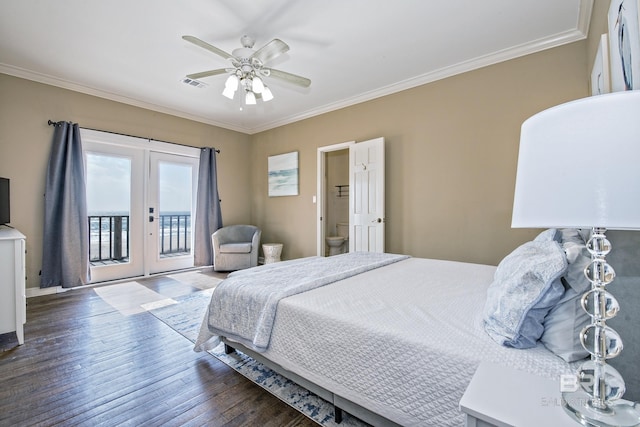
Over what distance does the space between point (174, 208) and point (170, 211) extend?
83 mm

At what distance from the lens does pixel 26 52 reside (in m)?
3.04

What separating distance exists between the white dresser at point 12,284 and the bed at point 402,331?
161 centimetres

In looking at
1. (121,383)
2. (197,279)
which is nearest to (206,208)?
(197,279)

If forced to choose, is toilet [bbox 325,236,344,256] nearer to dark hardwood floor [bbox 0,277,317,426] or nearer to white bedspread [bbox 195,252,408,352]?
white bedspread [bbox 195,252,408,352]

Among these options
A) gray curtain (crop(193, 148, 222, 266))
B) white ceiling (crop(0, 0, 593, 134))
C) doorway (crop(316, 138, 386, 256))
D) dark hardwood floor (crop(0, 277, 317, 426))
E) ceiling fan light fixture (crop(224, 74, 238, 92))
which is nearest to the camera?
dark hardwood floor (crop(0, 277, 317, 426))

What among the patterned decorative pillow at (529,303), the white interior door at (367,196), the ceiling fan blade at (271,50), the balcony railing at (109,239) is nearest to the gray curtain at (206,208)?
the balcony railing at (109,239)

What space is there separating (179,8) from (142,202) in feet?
10.1

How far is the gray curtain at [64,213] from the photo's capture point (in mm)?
3623

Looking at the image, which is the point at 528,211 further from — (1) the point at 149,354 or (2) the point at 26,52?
(2) the point at 26,52

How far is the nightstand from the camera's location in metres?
0.69

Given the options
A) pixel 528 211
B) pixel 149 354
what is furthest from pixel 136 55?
pixel 528 211

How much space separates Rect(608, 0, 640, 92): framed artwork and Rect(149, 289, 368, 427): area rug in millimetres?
2031

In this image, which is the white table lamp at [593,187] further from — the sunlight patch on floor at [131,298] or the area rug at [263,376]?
the sunlight patch on floor at [131,298]

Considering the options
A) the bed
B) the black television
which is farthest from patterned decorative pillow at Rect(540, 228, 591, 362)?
the black television
